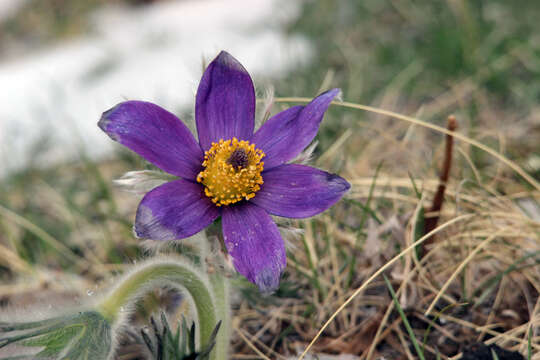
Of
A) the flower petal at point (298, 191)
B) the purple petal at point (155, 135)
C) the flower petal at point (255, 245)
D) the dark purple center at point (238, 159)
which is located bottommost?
the flower petal at point (255, 245)

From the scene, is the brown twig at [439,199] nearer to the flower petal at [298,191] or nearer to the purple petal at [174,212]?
the flower petal at [298,191]

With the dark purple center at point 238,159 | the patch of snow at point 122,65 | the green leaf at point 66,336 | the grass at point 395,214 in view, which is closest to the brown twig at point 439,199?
the grass at point 395,214

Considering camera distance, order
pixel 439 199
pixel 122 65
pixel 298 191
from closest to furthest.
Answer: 1. pixel 298 191
2. pixel 439 199
3. pixel 122 65

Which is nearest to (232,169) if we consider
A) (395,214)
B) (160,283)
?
(160,283)

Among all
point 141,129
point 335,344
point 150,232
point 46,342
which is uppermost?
point 141,129

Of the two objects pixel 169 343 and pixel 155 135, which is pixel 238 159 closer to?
pixel 155 135

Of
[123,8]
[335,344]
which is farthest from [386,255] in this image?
[123,8]

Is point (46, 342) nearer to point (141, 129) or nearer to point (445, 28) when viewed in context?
point (141, 129)
